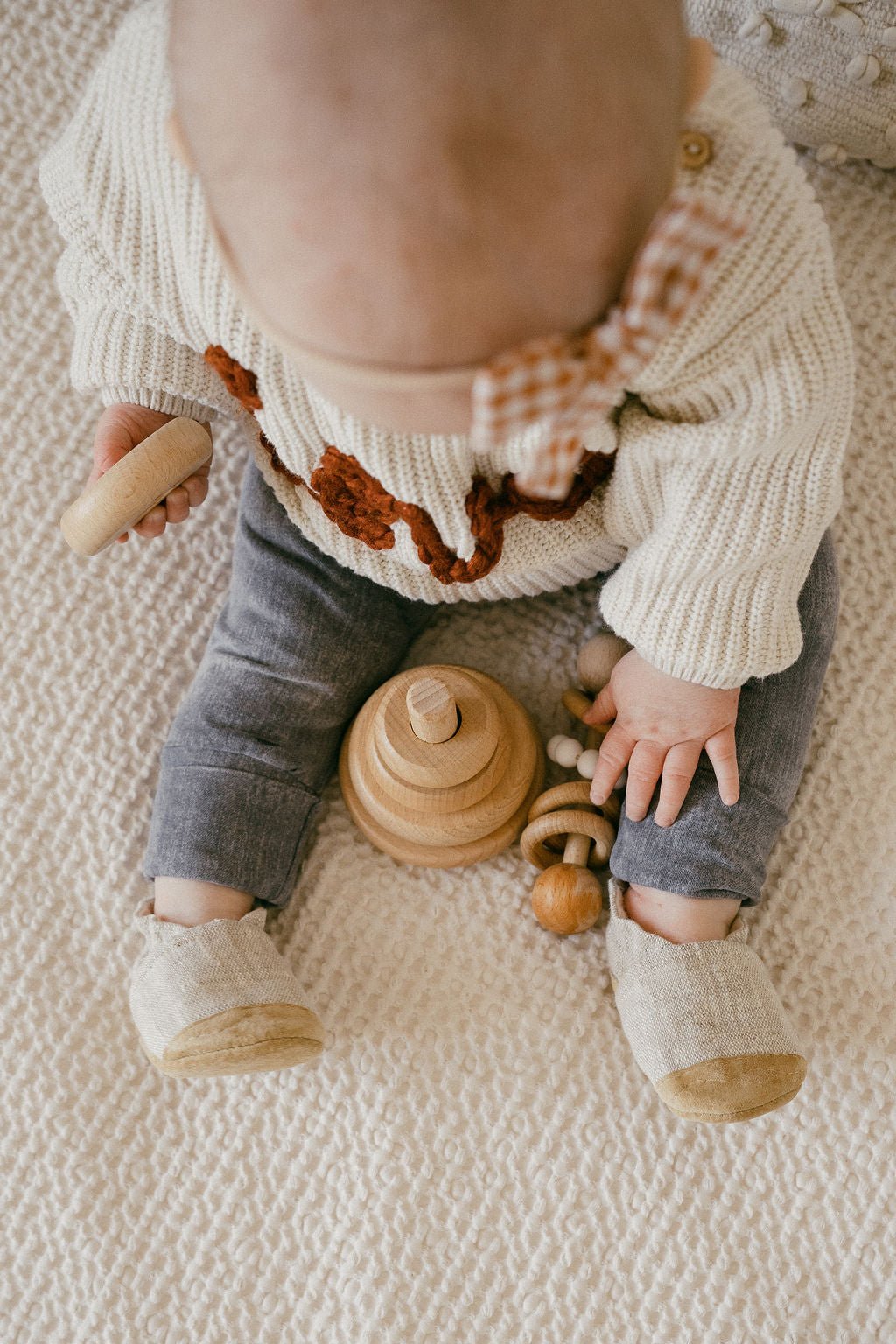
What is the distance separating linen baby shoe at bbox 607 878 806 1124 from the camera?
611 mm

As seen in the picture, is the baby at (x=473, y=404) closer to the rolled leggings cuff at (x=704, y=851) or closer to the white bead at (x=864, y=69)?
the rolled leggings cuff at (x=704, y=851)

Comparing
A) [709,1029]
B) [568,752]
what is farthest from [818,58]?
[709,1029]

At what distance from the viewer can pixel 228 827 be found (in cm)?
67

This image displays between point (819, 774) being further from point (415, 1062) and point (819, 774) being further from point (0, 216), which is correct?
point (0, 216)

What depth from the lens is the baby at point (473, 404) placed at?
33 centimetres

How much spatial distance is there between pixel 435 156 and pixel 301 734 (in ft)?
1.41

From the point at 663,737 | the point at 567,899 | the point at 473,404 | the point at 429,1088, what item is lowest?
the point at 429,1088

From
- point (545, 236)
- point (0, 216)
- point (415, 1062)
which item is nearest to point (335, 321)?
point (545, 236)

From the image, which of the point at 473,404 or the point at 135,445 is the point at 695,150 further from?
the point at 135,445

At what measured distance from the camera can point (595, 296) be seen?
0.36 meters

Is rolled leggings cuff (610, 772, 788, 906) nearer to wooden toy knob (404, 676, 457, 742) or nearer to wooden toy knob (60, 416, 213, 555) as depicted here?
wooden toy knob (404, 676, 457, 742)

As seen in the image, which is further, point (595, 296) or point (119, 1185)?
point (119, 1185)

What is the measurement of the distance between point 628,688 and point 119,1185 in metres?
0.42

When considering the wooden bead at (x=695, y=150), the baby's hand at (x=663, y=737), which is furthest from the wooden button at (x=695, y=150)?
the baby's hand at (x=663, y=737)
